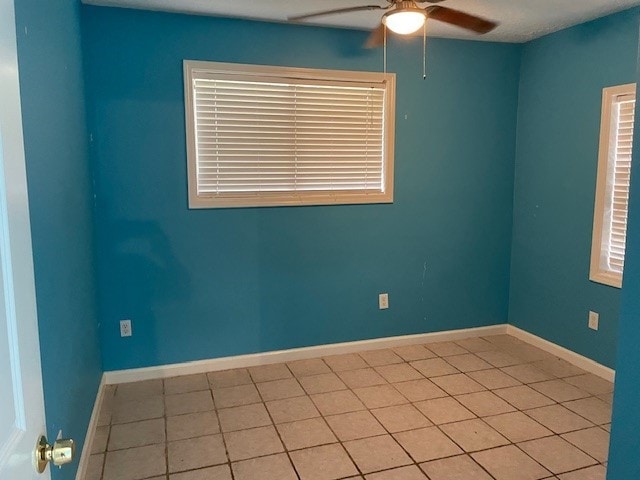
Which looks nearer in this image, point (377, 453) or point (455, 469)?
point (455, 469)

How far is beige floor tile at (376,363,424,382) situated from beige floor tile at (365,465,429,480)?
39.4 inches

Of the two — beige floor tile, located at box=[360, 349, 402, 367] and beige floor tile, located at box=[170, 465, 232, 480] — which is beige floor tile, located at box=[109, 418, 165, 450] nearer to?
beige floor tile, located at box=[170, 465, 232, 480]

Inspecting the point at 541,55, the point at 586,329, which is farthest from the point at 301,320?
the point at 541,55

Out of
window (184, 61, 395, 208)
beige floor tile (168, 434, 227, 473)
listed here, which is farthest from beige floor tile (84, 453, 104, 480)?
window (184, 61, 395, 208)

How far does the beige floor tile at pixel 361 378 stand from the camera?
3.25 m

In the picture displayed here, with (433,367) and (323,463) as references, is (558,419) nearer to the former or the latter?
(433,367)

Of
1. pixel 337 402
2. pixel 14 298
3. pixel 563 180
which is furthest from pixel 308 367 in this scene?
pixel 14 298

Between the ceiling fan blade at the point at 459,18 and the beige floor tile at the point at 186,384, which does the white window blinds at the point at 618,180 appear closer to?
the ceiling fan blade at the point at 459,18

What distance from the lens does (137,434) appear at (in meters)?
2.64

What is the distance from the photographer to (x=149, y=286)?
10.7 feet

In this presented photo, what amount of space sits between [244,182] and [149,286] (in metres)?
0.96

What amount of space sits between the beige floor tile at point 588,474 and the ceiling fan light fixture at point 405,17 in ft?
7.39

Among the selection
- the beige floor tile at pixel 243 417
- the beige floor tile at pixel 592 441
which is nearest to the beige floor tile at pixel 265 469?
the beige floor tile at pixel 243 417

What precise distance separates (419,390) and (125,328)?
2.00 meters
